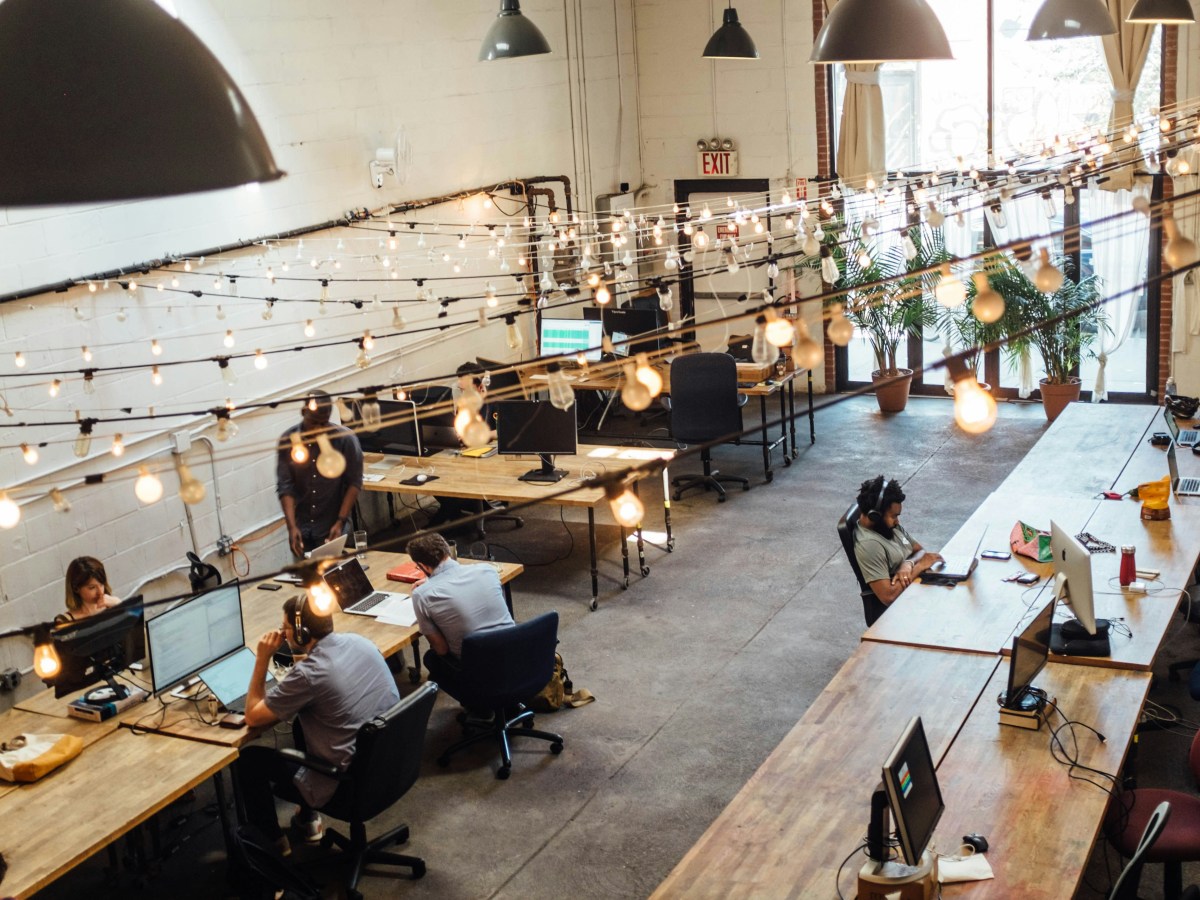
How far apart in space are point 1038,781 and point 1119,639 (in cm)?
127

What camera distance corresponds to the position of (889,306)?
1191cm

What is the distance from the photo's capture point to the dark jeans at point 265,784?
18.0ft

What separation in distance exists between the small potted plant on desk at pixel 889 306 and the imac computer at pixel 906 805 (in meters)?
7.99

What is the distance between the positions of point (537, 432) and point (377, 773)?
383 centimetres

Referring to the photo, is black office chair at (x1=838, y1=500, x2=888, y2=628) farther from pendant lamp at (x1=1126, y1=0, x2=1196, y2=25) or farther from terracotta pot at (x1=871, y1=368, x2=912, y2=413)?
terracotta pot at (x1=871, y1=368, x2=912, y2=413)

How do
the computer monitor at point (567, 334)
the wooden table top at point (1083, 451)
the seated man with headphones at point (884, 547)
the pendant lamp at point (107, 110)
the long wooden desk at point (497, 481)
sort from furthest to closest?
1. the computer monitor at point (567, 334)
2. the long wooden desk at point (497, 481)
3. the wooden table top at point (1083, 451)
4. the seated man with headphones at point (884, 547)
5. the pendant lamp at point (107, 110)

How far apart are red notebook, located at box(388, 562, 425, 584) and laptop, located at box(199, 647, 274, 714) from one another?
122cm

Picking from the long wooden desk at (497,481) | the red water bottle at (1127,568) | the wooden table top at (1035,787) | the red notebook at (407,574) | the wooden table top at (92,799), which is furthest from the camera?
the long wooden desk at (497,481)

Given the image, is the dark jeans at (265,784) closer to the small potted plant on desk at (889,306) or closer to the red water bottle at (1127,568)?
the red water bottle at (1127,568)

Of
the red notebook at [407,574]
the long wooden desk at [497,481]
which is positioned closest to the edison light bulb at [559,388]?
the red notebook at [407,574]

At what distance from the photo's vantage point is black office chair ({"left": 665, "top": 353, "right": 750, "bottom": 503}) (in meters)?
9.91

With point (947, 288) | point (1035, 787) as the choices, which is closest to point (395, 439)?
point (1035, 787)

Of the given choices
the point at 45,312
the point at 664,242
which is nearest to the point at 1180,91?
the point at 664,242

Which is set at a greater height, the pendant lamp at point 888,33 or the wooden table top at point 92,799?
the pendant lamp at point 888,33
